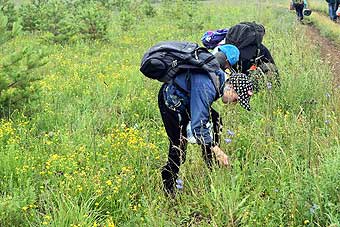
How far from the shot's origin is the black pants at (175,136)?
3962mm

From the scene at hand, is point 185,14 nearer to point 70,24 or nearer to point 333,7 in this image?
point 70,24

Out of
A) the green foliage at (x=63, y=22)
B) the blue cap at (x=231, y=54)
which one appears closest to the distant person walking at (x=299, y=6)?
the green foliage at (x=63, y=22)

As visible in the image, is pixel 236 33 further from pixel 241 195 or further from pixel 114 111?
pixel 241 195

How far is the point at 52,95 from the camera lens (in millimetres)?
7000

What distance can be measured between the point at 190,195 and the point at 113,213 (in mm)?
631

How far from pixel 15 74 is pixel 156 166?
7.11 ft

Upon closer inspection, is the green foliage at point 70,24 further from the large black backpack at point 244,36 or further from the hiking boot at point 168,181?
the hiking boot at point 168,181

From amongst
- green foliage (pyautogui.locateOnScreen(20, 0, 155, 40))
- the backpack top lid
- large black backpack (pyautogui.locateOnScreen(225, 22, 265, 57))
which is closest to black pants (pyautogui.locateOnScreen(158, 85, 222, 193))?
large black backpack (pyautogui.locateOnScreen(225, 22, 265, 57))

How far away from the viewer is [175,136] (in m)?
4.08

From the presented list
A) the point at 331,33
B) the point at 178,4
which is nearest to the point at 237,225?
the point at 331,33

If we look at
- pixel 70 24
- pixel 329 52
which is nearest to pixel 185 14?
pixel 70 24

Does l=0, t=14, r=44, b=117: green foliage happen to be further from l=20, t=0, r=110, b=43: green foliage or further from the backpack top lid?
l=20, t=0, r=110, b=43: green foliage

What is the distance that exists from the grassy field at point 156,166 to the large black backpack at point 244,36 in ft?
2.11

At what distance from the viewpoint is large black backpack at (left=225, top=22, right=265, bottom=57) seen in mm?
6086
